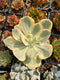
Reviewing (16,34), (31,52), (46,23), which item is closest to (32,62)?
(31,52)

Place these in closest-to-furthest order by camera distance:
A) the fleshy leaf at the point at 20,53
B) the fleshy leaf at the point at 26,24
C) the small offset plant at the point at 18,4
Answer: the fleshy leaf at the point at 20,53 → the fleshy leaf at the point at 26,24 → the small offset plant at the point at 18,4

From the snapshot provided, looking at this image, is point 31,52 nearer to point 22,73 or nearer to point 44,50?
point 44,50

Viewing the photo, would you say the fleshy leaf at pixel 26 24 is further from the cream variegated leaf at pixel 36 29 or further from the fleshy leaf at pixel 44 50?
the fleshy leaf at pixel 44 50

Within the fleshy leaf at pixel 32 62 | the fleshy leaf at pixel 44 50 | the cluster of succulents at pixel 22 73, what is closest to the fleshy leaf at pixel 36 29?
the fleshy leaf at pixel 44 50

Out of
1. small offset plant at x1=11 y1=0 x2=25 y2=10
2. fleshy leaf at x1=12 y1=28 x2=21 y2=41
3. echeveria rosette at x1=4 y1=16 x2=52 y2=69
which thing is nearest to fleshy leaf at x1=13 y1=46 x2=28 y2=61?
echeveria rosette at x1=4 y1=16 x2=52 y2=69

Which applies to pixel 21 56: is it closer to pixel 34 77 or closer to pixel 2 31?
pixel 34 77

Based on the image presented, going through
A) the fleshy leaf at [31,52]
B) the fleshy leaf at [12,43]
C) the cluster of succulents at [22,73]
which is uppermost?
the fleshy leaf at [12,43]

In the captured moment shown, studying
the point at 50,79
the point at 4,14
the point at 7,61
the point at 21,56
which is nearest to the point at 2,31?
the point at 4,14
